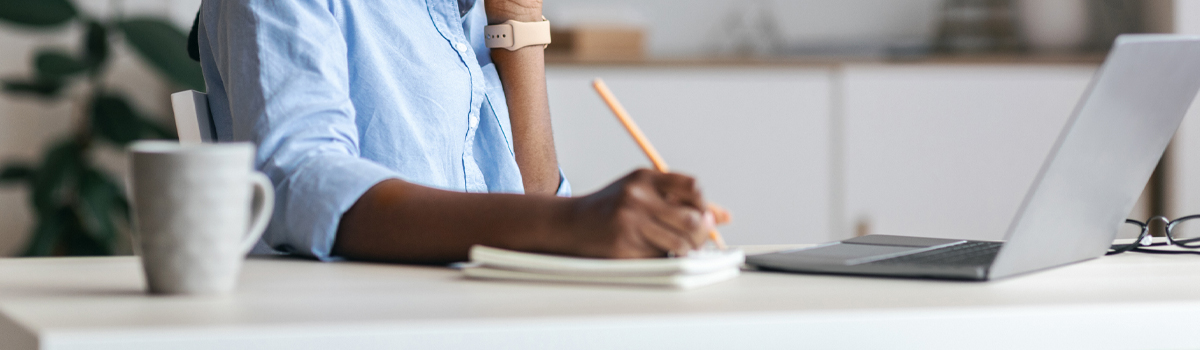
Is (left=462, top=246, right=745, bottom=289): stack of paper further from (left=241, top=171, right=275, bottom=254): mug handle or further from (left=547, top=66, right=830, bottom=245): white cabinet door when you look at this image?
(left=547, top=66, right=830, bottom=245): white cabinet door

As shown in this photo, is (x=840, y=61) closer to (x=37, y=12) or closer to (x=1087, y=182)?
(x=37, y=12)

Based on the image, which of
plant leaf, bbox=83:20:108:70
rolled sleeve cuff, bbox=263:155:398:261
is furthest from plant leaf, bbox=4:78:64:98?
rolled sleeve cuff, bbox=263:155:398:261

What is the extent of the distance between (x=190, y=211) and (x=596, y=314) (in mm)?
208

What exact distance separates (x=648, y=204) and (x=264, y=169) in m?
0.31

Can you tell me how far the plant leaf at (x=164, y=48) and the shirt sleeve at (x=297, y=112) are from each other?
6.58 feet

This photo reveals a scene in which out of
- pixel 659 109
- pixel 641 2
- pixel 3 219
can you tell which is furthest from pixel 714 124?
pixel 3 219

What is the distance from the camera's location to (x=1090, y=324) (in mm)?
491

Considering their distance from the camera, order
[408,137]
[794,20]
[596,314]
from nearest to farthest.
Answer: [596,314] < [408,137] < [794,20]

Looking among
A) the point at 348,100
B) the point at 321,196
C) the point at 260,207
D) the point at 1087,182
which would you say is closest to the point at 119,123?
the point at 348,100

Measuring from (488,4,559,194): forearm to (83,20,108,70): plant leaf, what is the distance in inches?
79.0

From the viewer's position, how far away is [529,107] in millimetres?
1199

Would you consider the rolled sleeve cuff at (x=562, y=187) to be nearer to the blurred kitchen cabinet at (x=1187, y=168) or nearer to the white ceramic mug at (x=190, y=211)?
the white ceramic mug at (x=190, y=211)

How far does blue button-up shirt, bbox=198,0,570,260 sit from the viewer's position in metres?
0.74

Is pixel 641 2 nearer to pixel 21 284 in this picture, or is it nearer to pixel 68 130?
pixel 68 130
